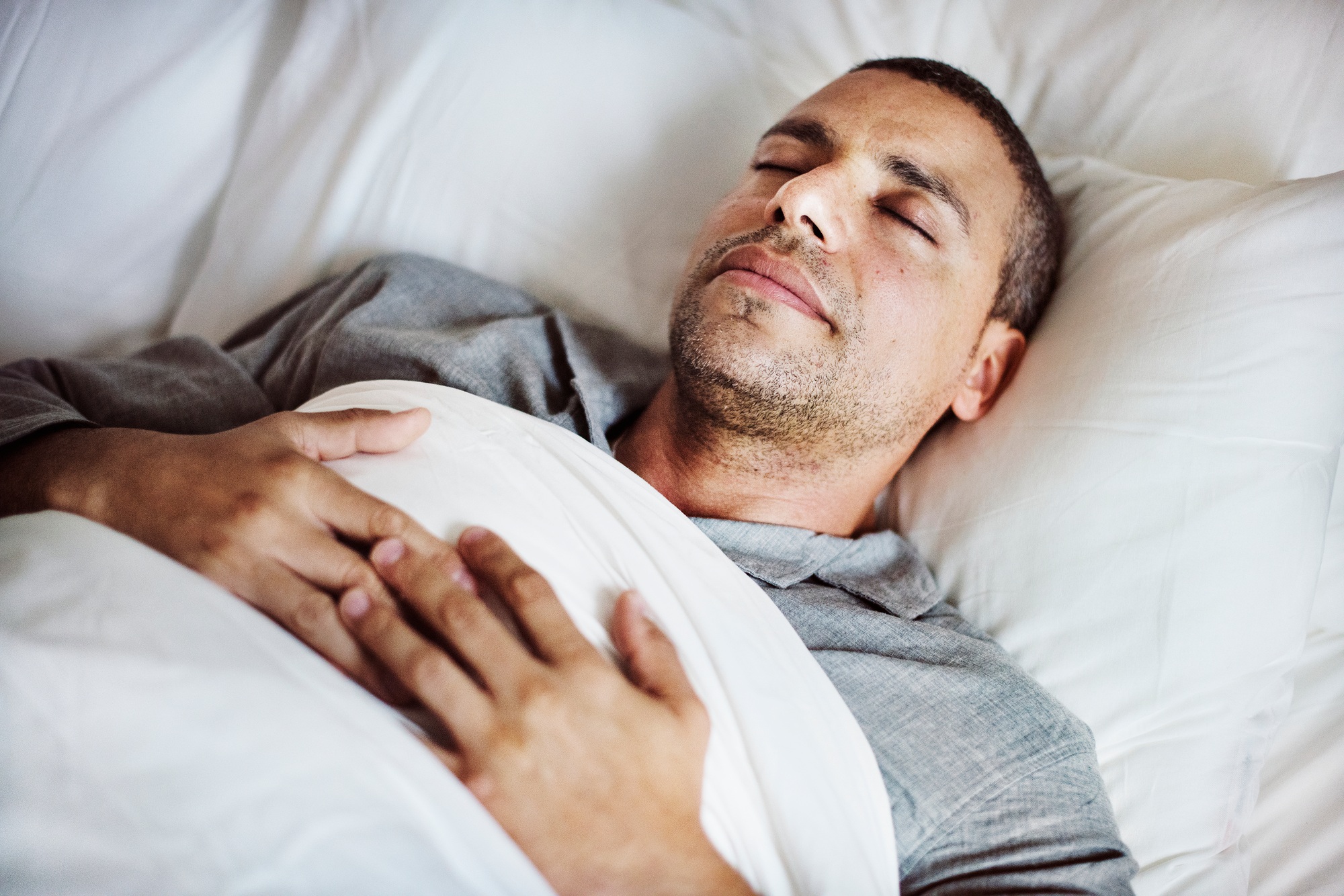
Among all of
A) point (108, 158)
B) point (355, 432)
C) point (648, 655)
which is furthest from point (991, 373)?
point (108, 158)

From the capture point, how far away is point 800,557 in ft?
3.11

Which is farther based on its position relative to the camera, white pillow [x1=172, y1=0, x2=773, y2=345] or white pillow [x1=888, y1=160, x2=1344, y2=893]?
white pillow [x1=172, y1=0, x2=773, y2=345]

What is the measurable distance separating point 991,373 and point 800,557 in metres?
0.39

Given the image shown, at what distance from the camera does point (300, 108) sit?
4.57ft

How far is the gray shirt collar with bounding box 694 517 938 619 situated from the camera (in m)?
0.92

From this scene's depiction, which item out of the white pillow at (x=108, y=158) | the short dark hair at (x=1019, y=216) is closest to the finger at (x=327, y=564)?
the short dark hair at (x=1019, y=216)

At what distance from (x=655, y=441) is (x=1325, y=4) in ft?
3.42

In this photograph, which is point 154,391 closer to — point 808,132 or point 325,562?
point 325,562

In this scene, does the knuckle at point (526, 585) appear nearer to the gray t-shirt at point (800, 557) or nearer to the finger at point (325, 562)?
the finger at point (325, 562)

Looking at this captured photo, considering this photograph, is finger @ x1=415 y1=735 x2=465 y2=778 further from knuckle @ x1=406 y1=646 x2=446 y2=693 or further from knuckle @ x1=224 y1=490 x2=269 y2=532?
knuckle @ x1=224 y1=490 x2=269 y2=532

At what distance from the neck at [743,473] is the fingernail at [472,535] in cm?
38

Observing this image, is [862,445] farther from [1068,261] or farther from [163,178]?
[163,178]

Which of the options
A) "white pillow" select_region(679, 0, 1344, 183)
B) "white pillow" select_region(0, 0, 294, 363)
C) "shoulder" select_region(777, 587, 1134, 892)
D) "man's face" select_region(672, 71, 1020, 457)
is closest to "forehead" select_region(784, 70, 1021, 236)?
"man's face" select_region(672, 71, 1020, 457)

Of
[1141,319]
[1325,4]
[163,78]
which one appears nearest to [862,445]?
[1141,319]
